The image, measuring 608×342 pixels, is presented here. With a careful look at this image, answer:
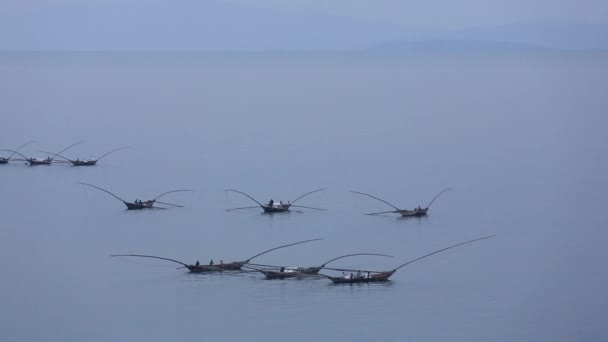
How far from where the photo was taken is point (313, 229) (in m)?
17.9

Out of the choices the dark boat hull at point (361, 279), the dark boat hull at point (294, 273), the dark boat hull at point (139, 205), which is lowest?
the dark boat hull at point (361, 279)

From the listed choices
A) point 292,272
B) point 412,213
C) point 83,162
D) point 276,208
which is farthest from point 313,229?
point 83,162

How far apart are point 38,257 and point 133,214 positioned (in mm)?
2998

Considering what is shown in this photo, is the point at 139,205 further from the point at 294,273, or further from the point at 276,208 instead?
the point at 294,273

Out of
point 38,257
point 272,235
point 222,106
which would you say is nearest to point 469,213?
point 272,235

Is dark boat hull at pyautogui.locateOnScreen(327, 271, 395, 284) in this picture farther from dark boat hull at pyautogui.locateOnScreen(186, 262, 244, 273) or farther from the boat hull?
the boat hull

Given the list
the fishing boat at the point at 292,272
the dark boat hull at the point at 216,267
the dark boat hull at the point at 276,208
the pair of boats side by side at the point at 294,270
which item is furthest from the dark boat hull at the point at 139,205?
the fishing boat at the point at 292,272

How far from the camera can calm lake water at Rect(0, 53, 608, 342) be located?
44.2ft

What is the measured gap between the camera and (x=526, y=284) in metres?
15.0

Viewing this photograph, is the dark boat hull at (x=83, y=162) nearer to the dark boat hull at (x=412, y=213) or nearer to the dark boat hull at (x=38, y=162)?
the dark boat hull at (x=38, y=162)

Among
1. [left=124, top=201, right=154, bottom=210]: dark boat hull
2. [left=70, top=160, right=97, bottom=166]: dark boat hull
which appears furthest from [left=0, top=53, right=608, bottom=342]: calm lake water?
[left=70, top=160, right=97, bottom=166]: dark boat hull

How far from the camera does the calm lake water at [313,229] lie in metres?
13.5

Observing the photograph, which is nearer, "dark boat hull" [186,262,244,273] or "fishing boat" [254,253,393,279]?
"fishing boat" [254,253,393,279]

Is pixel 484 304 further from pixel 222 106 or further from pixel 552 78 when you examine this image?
pixel 552 78
